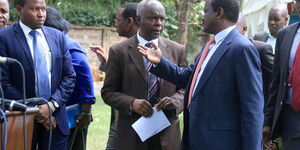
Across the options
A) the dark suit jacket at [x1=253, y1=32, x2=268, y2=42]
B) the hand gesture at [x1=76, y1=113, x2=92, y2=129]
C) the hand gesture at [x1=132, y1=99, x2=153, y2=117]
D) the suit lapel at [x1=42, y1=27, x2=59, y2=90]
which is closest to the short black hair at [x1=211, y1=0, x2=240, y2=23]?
the hand gesture at [x1=132, y1=99, x2=153, y2=117]

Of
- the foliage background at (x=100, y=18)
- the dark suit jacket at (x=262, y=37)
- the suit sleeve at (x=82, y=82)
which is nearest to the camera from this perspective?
the suit sleeve at (x=82, y=82)

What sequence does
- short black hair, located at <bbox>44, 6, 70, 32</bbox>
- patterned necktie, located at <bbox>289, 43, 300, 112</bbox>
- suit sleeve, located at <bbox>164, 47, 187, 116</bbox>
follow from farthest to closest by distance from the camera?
1. short black hair, located at <bbox>44, 6, 70, 32</bbox>
2. suit sleeve, located at <bbox>164, 47, 187, 116</bbox>
3. patterned necktie, located at <bbox>289, 43, 300, 112</bbox>

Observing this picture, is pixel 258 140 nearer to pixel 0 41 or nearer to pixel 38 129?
pixel 38 129

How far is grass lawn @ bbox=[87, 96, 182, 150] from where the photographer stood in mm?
10031

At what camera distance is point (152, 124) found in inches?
226

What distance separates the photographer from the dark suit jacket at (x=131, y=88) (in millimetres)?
5836

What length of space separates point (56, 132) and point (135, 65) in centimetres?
98

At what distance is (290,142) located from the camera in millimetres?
5496

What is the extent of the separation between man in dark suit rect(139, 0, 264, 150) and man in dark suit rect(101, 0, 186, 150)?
72 cm

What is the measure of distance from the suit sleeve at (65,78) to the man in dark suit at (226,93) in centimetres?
131

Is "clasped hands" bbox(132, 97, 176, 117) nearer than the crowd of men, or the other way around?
the crowd of men

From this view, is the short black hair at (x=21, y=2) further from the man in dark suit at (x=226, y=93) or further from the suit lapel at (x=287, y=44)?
the suit lapel at (x=287, y=44)

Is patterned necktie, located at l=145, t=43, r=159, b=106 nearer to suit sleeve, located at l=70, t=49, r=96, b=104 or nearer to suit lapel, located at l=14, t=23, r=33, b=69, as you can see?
suit sleeve, located at l=70, t=49, r=96, b=104

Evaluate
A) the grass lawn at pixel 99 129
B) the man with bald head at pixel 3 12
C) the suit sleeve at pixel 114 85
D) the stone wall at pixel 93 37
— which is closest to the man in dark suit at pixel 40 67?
the suit sleeve at pixel 114 85
